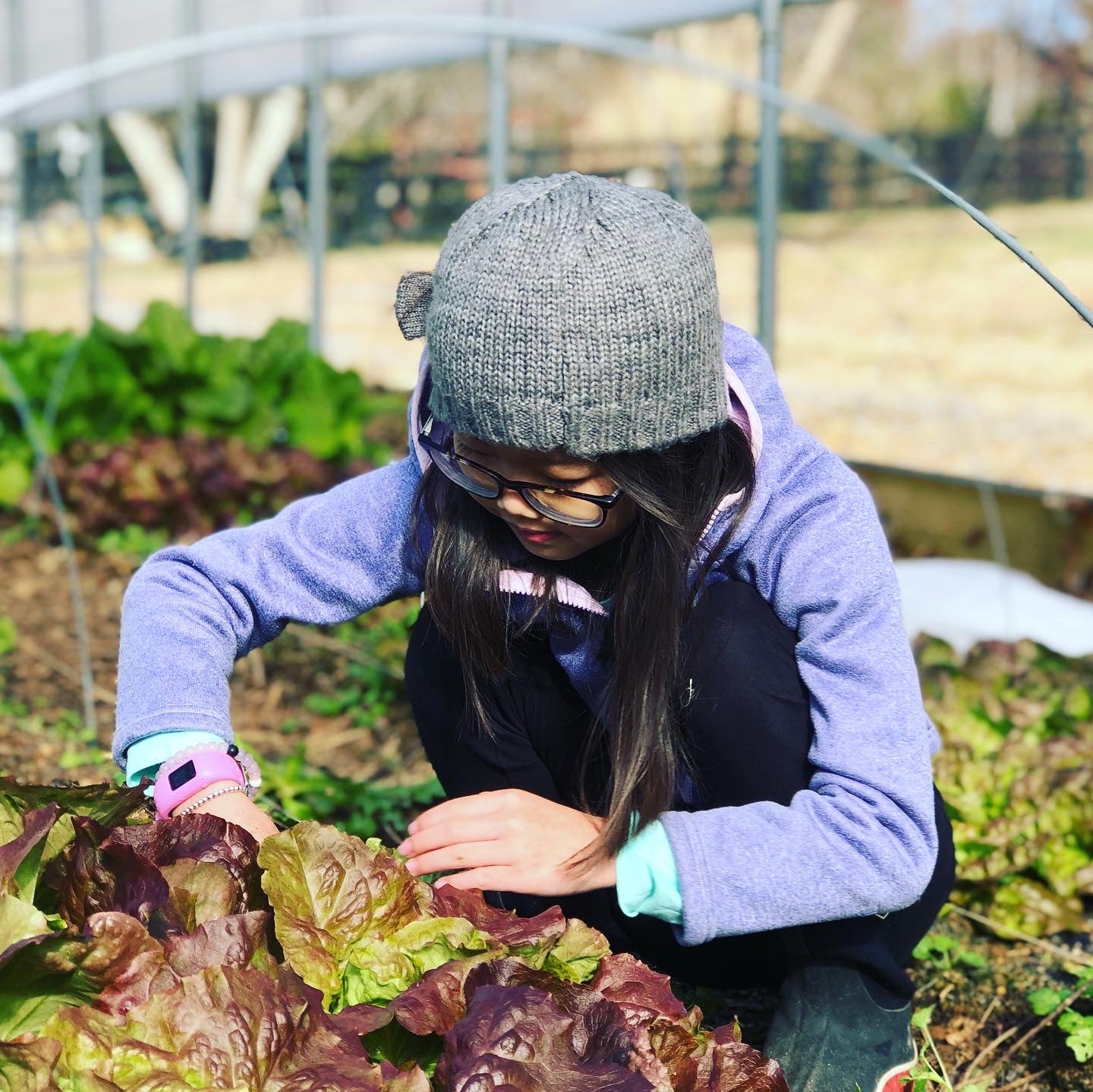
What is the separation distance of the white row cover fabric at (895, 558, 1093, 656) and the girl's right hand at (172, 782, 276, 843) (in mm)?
2004

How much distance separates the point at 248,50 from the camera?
6.87m

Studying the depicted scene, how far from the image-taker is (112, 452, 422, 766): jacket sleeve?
5.51ft

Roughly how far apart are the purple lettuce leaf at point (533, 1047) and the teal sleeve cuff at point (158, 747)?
0.57 meters

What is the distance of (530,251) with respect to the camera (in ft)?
4.35

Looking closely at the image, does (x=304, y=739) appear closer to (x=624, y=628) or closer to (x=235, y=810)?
(x=235, y=810)

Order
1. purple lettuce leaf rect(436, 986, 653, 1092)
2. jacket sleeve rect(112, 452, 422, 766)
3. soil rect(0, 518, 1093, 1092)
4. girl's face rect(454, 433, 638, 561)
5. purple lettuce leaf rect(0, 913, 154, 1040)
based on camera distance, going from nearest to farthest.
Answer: purple lettuce leaf rect(436, 986, 653, 1092), purple lettuce leaf rect(0, 913, 154, 1040), girl's face rect(454, 433, 638, 561), jacket sleeve rect(112, 452, 422, 766), soil rect(0, 518, 1093, 1092)

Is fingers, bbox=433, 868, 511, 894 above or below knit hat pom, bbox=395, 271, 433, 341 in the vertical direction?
below

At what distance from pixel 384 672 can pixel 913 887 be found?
1823mm

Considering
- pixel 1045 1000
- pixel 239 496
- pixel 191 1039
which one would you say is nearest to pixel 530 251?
pixel 191 1039

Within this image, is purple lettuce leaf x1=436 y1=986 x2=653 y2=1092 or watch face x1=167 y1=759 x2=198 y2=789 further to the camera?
watch face x1=167 y1=759 x2=198 y2=789

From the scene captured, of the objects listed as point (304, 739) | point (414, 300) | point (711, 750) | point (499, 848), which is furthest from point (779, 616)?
point (304, 739)

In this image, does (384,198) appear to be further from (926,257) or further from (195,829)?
(195,829)

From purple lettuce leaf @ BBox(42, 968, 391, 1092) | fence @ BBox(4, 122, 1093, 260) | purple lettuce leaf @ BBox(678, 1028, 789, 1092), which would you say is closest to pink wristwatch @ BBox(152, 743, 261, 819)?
purple lettuce leaf @ BBox(42, 968, 391, 1092)

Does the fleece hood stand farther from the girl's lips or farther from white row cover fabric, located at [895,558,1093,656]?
white row cover fabric, located at [895,558,1093,656]
